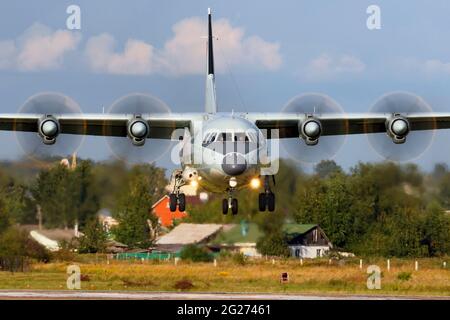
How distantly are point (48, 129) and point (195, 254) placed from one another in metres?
6.93

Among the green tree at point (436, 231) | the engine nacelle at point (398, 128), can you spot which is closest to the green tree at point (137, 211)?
the engine nacelle at point (398, 128)

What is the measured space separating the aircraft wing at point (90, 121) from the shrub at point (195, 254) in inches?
172

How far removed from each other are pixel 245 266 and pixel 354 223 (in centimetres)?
453

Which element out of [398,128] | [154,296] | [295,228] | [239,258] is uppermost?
[398,128]

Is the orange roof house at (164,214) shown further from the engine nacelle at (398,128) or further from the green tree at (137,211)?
the engine nacelle at (398,128)

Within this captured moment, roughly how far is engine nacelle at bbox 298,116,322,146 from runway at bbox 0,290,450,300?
5.50 metres

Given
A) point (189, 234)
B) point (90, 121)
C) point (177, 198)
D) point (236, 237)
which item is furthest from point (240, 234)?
point (90, 121)

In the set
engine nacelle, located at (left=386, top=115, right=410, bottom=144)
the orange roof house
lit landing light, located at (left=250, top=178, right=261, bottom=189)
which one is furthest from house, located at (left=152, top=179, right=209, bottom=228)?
engine nacelle, located at (left=386, top=115, right=410, bottom=144)

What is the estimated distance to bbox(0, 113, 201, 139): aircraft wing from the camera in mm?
44438

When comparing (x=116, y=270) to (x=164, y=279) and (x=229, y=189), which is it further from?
(x=229, y=189)

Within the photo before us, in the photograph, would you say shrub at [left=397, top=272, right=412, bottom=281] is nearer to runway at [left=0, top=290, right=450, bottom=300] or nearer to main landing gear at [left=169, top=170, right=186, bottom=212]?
runway at [left=0, top=290, right=450, bottom=300]

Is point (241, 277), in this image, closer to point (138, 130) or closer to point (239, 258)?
point (239, 258)

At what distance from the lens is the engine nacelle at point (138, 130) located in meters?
43.5

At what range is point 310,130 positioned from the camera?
144ft
